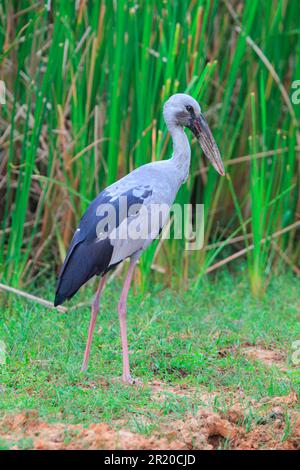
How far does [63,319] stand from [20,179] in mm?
894

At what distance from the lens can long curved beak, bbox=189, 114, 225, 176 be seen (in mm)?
4996

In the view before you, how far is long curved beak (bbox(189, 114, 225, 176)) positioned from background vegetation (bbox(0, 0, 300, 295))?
56 centimetres

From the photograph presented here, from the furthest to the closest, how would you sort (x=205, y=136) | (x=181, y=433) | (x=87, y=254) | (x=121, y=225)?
(x=205, y=136)
(x=121, y=225)
(x=87, y=254)
(x=181, y=433)

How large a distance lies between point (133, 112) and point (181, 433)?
2.70m

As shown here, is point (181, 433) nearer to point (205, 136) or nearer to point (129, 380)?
point (129, 380)

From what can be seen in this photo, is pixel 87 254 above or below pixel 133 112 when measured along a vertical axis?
below

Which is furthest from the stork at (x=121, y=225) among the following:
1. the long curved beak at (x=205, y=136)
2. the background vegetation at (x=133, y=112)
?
the background vegetation at (x=133, y=112)

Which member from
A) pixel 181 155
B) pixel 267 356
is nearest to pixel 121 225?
pixel 181 155

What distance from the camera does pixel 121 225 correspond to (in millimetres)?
4566

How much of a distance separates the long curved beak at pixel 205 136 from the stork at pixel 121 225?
0.10 meters

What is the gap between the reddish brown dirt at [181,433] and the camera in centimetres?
358

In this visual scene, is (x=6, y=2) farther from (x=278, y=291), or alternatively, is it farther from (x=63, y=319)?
(x=278, y=291)

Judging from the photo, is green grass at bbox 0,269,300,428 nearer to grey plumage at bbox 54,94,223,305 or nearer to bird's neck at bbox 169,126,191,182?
grey plumage at bbox 54,94,223,305

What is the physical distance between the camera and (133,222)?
15.1 feet
